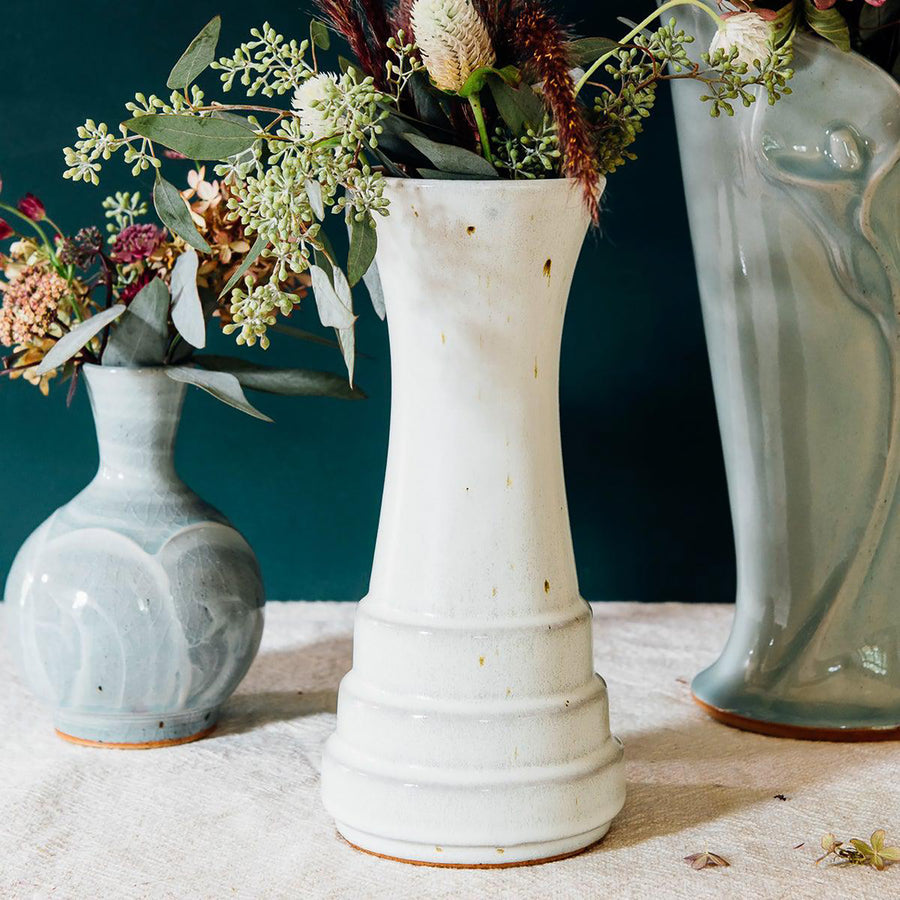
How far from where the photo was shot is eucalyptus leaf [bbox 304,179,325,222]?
22.4 inches

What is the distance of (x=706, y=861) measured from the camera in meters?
0.62

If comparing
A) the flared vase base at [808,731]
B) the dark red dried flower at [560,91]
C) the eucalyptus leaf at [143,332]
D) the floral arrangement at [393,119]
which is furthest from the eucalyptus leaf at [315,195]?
the flared vase base at [808,731]

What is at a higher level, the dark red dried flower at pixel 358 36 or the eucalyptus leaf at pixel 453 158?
the dark red dried flower at pixel 358 36

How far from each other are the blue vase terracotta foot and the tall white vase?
19 centimetres

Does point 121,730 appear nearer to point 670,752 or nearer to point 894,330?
point 670,752

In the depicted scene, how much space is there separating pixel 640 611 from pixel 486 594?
21.1 inches

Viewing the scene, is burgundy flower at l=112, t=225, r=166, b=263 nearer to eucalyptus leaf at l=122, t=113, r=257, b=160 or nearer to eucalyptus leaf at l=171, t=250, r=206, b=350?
eucalyptus leaf at l=171, t=250, r=206, b=350

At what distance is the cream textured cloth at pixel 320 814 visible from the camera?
604mm

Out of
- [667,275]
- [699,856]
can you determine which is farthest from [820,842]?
[667,275]

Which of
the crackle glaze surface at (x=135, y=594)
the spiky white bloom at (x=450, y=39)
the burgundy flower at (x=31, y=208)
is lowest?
the crackle glaze surface at (x=135, y=594)

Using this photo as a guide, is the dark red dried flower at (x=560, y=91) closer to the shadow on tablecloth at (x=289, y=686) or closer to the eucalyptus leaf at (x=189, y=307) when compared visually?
the eucalyptus leaf at (x=189, y=307)

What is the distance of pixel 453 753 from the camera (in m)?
0.61

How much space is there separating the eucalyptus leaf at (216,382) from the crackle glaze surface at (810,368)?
1.05 feet

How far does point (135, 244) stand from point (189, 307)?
0.32 feet
